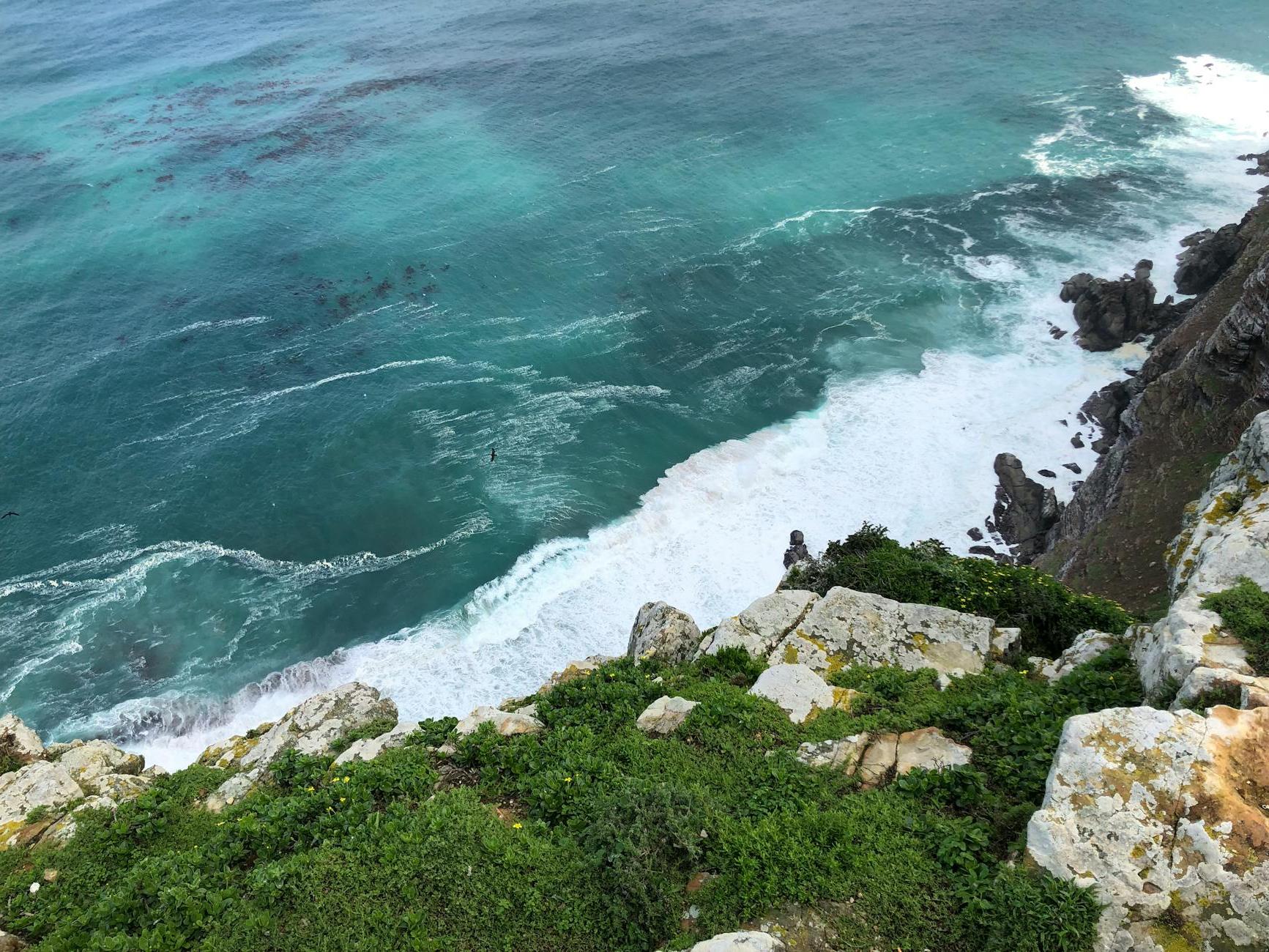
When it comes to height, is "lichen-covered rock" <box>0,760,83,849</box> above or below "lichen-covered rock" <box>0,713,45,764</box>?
above

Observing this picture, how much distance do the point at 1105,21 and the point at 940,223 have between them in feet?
203

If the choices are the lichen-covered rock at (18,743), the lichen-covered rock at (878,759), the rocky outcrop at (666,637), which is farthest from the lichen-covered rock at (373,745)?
the lichen-covered rock at (18,743)

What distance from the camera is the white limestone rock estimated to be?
17.7m

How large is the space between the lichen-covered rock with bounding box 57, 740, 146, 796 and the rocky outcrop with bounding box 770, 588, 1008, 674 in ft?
57.9

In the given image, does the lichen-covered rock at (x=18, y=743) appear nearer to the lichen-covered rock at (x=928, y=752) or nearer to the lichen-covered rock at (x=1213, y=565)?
the lichen-covered rock at (x=928, y=752)

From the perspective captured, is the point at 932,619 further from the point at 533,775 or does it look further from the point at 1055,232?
the point at 1055,232

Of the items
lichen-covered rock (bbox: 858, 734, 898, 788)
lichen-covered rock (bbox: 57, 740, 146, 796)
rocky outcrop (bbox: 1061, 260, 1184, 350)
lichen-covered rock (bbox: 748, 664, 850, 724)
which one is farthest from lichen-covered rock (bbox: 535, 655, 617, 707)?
rocky outcrop (bbox: 1061, 260, 1184, 350)

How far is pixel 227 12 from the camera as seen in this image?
127188 millimetres

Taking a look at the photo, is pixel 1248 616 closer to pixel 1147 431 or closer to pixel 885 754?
pixel 885 754

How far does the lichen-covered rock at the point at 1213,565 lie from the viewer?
45.4 feet

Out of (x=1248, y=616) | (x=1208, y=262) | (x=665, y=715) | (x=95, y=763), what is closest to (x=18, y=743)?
(x=95, y=763)

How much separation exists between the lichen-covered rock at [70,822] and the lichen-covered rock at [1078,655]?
835 inches

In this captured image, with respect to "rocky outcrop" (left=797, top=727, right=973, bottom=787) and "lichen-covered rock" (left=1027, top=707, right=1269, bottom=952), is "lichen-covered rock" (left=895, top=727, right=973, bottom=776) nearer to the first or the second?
"rocky outcrop" (left=797, top=727, right=973, bottom=787)

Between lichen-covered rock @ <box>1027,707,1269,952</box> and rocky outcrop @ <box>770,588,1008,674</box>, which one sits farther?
rocky outcrop @ <box>770,588,1008,674</box>
